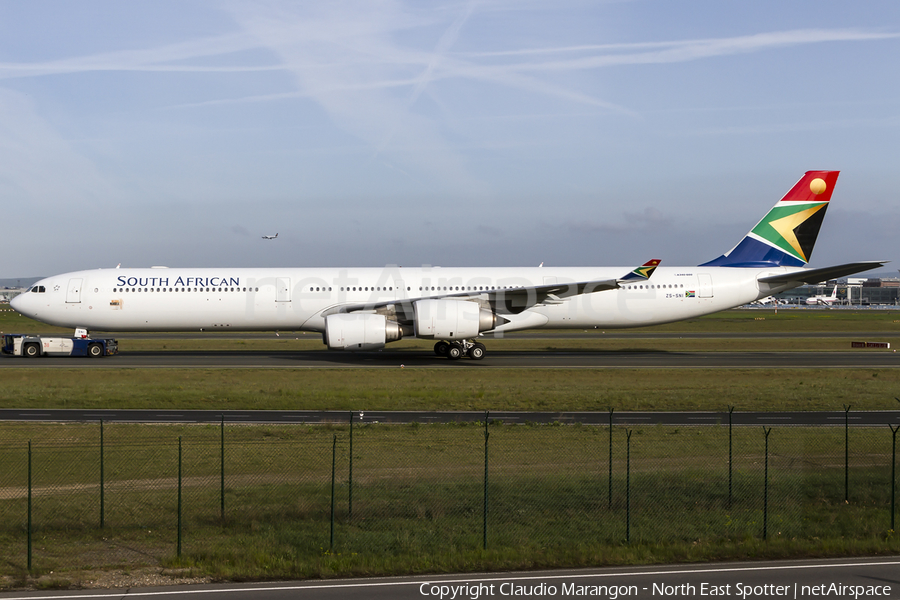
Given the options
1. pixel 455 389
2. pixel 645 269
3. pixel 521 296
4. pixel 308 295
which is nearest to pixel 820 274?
pixel 645 269

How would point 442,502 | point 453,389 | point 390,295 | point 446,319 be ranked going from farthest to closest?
point 390,295
point 446,319
point 453,389
point 442,502

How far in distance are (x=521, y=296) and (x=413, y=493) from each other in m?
23.7

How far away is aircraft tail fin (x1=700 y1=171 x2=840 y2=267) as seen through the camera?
41125 mm

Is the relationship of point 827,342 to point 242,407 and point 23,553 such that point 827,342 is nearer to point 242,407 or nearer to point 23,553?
point 242,407

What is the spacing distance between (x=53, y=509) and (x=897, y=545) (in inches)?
552

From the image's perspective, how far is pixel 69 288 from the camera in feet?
125

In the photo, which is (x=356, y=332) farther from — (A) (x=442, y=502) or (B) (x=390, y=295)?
(A) (x=442, y=502)

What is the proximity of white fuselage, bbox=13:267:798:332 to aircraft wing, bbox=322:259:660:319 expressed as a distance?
247 millimetres

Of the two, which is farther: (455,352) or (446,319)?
(455,352)

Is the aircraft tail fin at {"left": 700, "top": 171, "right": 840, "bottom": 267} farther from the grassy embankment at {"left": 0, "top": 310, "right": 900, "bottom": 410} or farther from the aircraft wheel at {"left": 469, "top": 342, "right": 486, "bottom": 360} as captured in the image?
the aircraft wheel at {"left": 469, "top": 342, "right": 486, "bottom": 360}

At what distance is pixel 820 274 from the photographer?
37.0 meters

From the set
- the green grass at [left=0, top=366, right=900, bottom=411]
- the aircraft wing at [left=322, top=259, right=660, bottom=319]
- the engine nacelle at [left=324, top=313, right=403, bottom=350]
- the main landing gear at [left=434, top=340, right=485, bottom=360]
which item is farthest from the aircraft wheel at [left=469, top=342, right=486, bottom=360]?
the engine nacelle at [left=324, top=313, right=403, bottom=350]

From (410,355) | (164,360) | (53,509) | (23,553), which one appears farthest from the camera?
(410,355)

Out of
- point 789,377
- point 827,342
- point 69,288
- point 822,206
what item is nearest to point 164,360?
point 69,288
